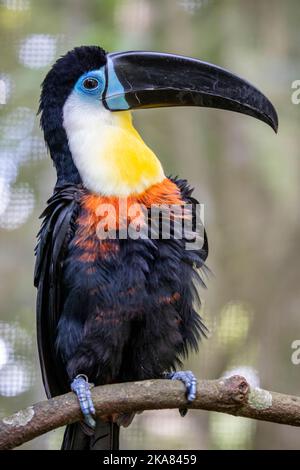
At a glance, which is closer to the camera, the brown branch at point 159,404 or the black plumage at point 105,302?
the brown branch at point 159,404

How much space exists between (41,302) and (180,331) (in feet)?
1.58

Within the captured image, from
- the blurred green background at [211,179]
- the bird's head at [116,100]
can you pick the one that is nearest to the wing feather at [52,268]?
the bird's head at [116,100]

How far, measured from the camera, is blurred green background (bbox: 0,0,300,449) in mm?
4719

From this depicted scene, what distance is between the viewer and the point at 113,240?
2.92 metres

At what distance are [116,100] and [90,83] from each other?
11 cm

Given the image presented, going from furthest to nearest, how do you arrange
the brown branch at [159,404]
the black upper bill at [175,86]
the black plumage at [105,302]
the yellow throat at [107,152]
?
the black upper bill at [175,86] < the yellow throat at [107,152] < the black plumage at [105,302] < the brown branch at [159,404]

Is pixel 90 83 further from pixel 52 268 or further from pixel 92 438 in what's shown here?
pixel 92 438

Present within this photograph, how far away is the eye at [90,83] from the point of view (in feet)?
10.7

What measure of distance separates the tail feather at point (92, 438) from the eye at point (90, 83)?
118 cm

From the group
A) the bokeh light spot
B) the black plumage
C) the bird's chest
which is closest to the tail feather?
the black plumage

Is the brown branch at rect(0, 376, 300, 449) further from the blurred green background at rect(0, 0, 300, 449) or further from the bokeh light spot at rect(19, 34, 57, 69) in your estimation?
the bokeh light spot at rect(19, 34, 57, 69)

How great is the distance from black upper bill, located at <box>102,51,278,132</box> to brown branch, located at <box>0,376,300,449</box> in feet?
3.39

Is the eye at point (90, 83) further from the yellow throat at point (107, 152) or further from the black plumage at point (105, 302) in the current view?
the black plumage at point (105, 302)
